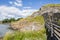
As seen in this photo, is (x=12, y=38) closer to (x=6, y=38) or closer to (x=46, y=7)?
(x=6, y=38)

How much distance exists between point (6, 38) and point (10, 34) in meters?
0.63

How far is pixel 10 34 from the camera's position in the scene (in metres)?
19.8

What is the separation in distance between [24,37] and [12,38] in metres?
1.24

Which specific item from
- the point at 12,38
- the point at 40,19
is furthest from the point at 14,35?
the point at 40,19

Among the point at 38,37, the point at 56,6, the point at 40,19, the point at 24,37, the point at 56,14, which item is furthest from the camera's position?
the point at 56,6

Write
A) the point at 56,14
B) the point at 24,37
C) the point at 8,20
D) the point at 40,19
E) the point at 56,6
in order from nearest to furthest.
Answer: the point at 24,37 → the point at 40,19 → the point at 56,14 → the point at 56,6 → the point at 8,20

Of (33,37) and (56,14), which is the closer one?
(33,37)

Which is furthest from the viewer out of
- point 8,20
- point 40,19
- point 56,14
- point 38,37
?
point 8,20

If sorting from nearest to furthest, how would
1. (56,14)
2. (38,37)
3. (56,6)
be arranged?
(38,37)
(56,14)
(56,6)

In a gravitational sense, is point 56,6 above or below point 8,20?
above

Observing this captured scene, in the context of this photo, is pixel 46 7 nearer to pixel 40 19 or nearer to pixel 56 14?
pixel 56 14

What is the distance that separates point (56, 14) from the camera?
66312 mm

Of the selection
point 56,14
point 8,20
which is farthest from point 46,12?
point 8,20

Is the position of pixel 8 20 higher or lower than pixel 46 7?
lower
